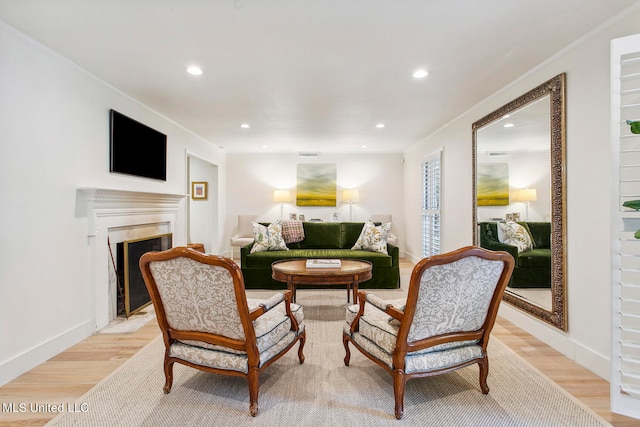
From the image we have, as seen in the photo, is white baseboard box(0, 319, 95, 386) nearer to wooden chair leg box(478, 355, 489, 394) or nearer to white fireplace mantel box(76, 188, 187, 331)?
white fireplace mantel box(76, 188, 187, 331)

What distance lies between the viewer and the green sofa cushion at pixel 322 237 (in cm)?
504

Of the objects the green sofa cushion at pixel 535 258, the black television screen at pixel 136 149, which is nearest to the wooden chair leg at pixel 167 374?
the black television screen at pixel 136 149

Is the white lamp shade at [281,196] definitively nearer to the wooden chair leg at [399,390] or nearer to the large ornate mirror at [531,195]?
the large ornate mirror at [531,195]

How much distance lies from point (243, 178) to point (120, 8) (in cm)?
503

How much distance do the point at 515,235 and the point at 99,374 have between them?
367 cm

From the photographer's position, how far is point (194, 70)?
106 inches

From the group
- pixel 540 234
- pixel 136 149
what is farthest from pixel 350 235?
pixel 136 149

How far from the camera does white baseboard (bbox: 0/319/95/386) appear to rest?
203cm

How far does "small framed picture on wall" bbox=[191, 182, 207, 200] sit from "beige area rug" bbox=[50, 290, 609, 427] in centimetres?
462

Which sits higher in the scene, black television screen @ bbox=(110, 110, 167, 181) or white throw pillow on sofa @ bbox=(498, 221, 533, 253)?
black television screen @ bbox=(110, 110, 167, 181)

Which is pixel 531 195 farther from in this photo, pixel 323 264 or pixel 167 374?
pixel 167 374

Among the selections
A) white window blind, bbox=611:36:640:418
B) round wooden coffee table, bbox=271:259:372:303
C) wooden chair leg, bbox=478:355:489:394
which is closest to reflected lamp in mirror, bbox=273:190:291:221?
round wooden coffee table, bbox=271:259:372:303

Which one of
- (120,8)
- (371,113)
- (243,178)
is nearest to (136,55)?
(120,8)

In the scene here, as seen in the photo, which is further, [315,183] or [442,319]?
[315,183]
